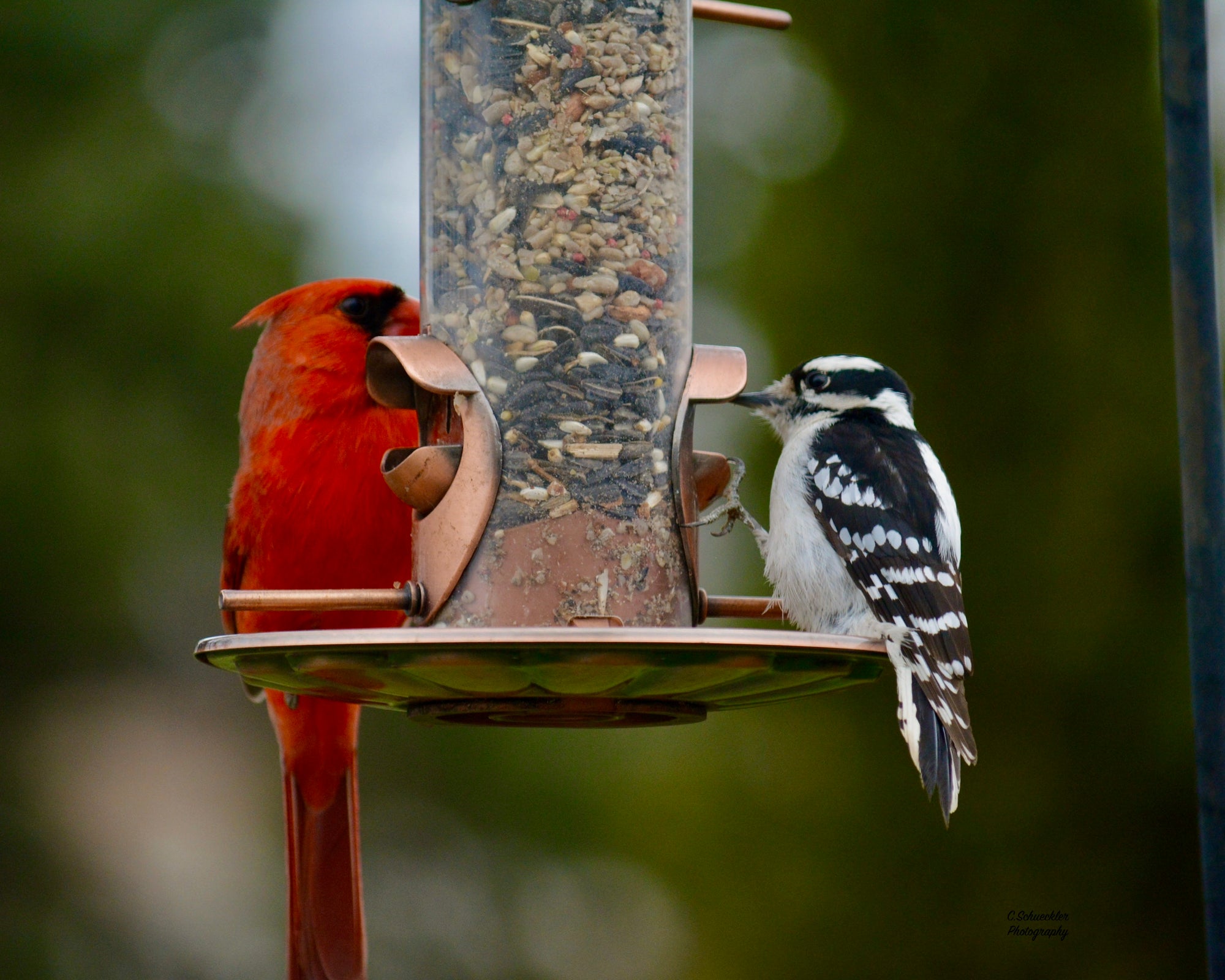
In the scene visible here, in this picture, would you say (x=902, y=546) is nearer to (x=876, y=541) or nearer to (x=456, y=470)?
(x=876, y=541)

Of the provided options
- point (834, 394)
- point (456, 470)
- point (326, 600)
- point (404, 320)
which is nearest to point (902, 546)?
point (834, 394)

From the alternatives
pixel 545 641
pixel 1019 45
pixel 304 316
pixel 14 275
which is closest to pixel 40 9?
pixel 14 275

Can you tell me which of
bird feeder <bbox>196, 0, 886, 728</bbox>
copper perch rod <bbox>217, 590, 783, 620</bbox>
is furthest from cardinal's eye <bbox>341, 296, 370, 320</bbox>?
copper perch rod <bbox>217, 590, 783, 620</bbox>

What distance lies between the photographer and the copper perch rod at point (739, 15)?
336 cm

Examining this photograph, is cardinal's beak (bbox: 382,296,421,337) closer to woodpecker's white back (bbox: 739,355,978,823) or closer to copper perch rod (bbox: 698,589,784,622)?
woodpecker's white back (bbox: 739,355,978,823)

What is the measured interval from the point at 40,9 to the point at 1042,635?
486 cm

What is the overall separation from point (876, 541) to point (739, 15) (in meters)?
1.30

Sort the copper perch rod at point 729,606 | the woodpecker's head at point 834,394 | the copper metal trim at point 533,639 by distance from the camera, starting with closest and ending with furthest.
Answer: the copper metal trim at point 533,639 → the copper perch rod at point 729,606 → the woodpecker's head at point 834,394

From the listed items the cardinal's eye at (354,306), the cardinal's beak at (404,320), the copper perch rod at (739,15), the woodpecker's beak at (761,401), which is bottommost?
the woodpecker's beak at (761,401)

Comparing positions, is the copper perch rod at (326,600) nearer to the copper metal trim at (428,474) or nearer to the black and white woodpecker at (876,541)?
the copper metal trim at (428,474)

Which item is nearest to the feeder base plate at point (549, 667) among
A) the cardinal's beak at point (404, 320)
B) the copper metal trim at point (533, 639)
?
the copper metal trim at point (533, 639)

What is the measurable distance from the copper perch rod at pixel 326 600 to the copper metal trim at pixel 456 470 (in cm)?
4

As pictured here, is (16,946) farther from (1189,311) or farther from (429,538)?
(1189,311)

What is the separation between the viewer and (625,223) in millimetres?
3123
